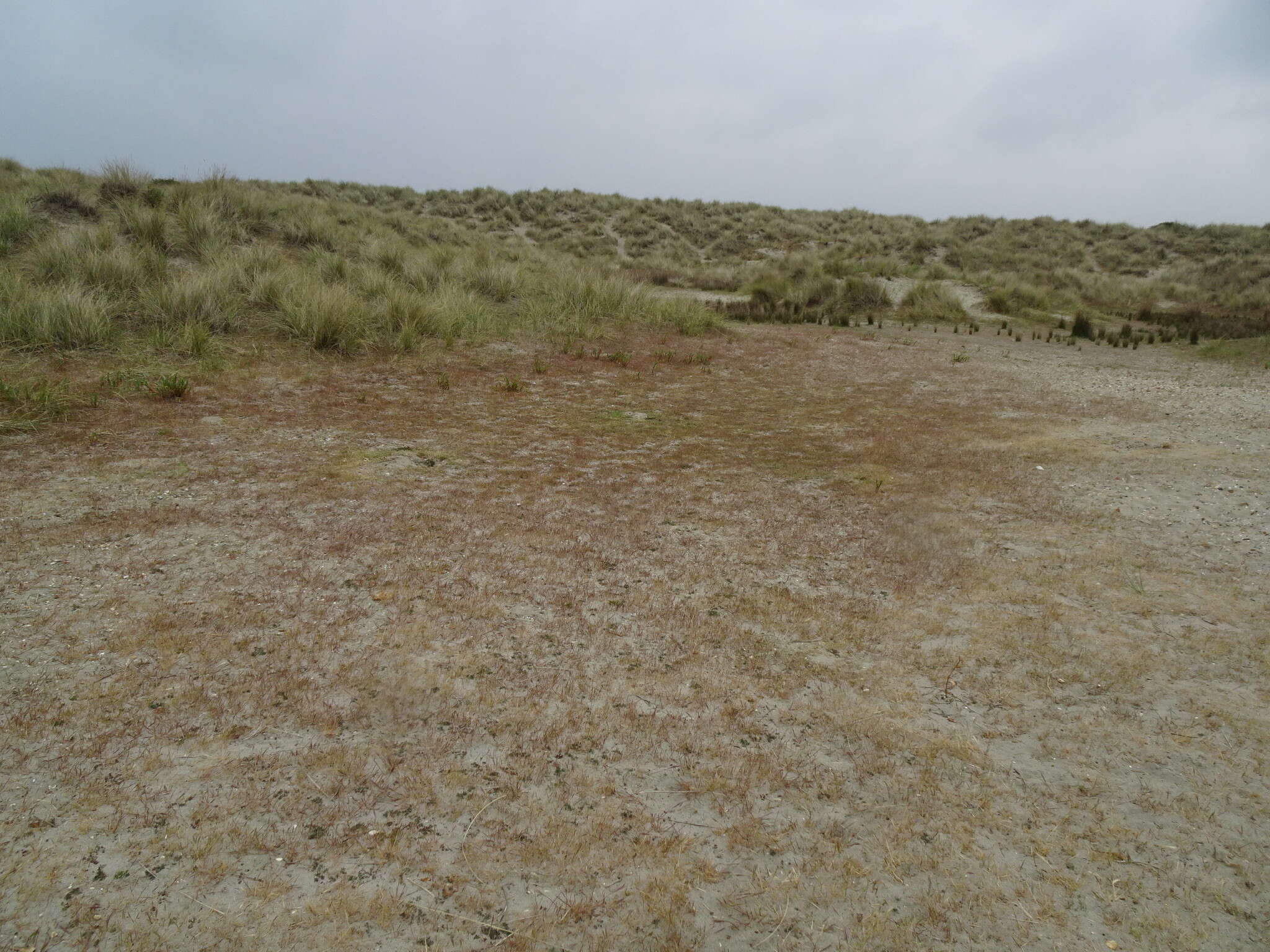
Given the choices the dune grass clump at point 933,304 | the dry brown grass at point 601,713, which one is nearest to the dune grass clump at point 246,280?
the dry brown grass at point 601,713

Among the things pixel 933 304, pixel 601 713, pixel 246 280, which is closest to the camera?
pixel 601 713

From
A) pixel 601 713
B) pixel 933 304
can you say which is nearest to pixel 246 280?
pixel 601 713

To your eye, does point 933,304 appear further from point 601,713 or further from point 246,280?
point 601,713

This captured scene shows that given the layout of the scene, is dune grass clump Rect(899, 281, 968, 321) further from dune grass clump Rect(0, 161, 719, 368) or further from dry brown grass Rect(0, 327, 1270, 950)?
dry brown grass Rect(0, 327, 1270, 950)

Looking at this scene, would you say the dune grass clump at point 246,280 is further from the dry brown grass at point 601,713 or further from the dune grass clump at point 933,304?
the dune grass clump at point 933,304

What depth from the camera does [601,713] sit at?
2.78m

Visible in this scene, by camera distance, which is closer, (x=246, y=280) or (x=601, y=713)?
(x=601, y=713)

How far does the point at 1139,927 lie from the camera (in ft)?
6.36

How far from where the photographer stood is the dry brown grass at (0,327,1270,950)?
6.50ft

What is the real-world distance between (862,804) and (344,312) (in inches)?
320

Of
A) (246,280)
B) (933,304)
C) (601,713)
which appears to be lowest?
(601,713)

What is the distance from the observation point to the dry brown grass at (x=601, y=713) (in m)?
1.98

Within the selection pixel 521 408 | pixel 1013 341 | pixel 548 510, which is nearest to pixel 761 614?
pixel 548 510

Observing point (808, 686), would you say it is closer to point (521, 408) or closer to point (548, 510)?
point (548, 510)
